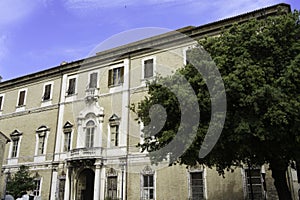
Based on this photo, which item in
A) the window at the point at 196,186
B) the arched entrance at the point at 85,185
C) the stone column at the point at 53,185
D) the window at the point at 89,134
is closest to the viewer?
the window at the point at 196,186

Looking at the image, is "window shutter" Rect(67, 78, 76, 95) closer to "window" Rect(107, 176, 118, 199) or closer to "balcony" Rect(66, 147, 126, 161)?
"balcony" Rect(66, 147, 126, 161)

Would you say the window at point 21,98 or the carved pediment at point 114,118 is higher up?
the window at point 21,98

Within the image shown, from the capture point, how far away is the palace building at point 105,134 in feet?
54.0

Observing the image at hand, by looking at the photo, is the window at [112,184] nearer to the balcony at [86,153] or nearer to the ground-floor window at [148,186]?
the balcony at [86,153]

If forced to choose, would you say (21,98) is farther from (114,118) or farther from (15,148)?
(114,118)

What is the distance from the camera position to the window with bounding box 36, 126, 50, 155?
22094mm

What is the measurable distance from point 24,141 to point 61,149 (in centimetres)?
380

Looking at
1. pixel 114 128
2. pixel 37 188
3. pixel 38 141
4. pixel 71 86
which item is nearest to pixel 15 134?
pixel 38 141

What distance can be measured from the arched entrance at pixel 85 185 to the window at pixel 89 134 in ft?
5.15

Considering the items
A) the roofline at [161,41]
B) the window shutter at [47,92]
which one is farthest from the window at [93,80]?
the window shutter at [47,92]

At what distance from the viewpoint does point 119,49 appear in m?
21.2

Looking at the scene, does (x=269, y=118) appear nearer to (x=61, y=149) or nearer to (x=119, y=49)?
(x=119, y=49)

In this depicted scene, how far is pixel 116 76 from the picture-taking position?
20.8 meters

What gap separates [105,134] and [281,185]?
444 inches
